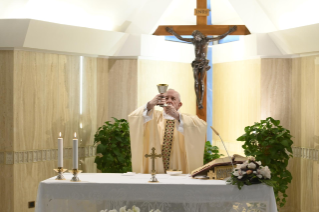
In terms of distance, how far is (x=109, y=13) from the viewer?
704cm

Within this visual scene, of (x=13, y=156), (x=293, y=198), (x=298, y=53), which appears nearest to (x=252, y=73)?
(x=298, y=53)

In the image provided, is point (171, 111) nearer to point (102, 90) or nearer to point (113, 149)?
point (113, 149)

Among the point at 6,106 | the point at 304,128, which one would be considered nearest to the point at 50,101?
the point at 6,106

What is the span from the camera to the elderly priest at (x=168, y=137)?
502 cm

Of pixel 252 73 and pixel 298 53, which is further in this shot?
pixel 252 73

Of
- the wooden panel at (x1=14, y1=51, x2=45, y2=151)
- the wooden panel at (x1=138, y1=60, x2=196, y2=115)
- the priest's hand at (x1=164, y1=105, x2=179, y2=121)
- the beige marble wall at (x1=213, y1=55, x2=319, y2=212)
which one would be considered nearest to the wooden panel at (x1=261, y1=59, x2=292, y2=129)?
the beige marble wall at (x1=213, y1=55, x2=319, y2=212)

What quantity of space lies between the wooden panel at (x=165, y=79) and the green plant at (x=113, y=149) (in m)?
0.83

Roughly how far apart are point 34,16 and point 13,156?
2.19m

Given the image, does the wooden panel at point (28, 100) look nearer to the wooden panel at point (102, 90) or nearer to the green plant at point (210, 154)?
the wooden panel at point (102, 90)

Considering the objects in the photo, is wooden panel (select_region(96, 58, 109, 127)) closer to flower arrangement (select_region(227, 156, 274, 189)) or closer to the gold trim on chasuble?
the gold trim on chasuble

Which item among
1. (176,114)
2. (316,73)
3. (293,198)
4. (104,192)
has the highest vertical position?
(316,73)

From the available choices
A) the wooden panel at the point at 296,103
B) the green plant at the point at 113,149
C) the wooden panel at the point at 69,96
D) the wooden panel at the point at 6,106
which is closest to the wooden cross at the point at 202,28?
the wooden panel at the point at 296,103

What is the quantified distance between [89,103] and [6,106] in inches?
57.7

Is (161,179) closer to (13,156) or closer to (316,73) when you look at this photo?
(13,156)
